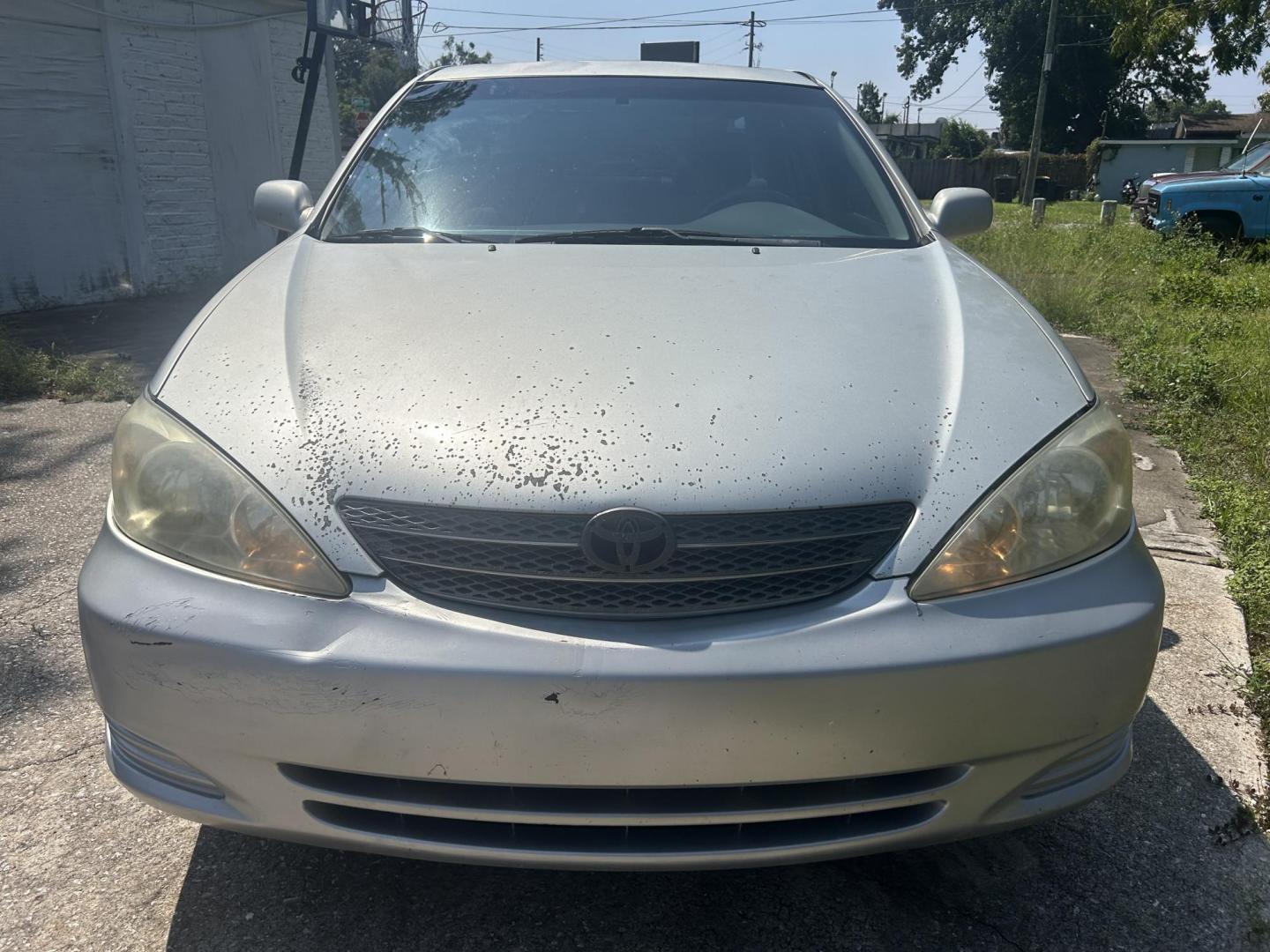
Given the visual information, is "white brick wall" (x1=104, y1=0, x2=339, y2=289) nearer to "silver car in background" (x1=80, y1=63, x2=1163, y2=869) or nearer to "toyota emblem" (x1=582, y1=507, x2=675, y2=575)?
"silver car in background" (x1=80, y1=63, x2=1163, y2=869)

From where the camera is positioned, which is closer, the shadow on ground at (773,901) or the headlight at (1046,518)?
the headlight at (1046,518)

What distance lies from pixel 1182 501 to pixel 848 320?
2.71 metres

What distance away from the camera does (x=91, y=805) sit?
217cm

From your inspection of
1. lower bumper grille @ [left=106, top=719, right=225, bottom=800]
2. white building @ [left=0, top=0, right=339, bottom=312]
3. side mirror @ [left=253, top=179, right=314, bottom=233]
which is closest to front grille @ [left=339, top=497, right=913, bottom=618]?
lower bumper grille @ [left=106, top=719, right=225, bottom=800]

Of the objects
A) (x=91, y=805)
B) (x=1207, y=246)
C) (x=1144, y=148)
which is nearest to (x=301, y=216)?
(x=91, y=805)

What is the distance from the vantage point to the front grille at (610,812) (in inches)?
60.2

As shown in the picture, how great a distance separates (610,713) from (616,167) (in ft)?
5.77

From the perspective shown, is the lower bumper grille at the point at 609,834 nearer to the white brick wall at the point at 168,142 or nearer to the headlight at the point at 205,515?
the headlight at the point at 205,515

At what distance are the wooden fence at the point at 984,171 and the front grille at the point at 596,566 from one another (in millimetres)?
43906

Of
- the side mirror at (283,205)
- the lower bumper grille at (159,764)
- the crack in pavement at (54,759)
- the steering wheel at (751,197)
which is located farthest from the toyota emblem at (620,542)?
the side mirror at (283,205)

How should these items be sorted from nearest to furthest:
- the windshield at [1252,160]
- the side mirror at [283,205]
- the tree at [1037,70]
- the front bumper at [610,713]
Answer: the front bumper at [610,713]
the side mirror at [283,205]
the windshield at [1252,160]
the tree at [1037,70]

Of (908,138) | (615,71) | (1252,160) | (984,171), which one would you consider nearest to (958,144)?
(908,138)

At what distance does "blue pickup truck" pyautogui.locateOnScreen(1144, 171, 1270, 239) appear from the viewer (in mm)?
12578

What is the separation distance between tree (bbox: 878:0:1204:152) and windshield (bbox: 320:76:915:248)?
5368 centimetres
